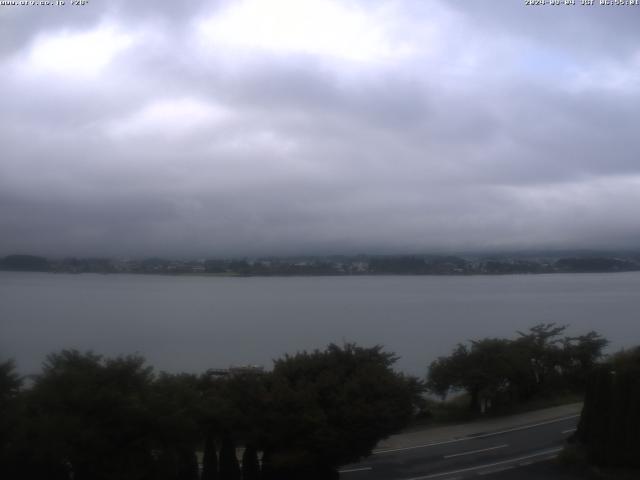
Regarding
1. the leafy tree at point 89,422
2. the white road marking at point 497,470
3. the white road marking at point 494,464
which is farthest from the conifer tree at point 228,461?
the white road marking at point 497,470

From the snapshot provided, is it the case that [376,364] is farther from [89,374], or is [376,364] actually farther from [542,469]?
[89,374]

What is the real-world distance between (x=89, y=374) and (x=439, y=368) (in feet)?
58.8

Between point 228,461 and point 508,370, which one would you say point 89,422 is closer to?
point 228,461

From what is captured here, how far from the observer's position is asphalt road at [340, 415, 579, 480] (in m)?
19.0

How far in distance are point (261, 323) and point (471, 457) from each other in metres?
43.0

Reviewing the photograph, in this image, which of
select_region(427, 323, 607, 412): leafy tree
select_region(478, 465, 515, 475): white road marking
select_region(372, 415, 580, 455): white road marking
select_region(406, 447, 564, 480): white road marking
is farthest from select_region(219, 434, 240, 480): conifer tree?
select_region(427, 323, 607, 412): leafy tree

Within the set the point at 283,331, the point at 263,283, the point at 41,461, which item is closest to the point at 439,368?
the point at 41,461

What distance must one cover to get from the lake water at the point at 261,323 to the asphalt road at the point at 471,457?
5110 mm

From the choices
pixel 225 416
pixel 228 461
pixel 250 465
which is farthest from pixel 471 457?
pixel 225 416

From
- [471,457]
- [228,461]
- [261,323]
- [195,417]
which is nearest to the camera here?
[195,417]

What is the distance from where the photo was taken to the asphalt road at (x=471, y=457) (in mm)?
19000

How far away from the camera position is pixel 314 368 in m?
18.4

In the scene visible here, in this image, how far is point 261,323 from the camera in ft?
206

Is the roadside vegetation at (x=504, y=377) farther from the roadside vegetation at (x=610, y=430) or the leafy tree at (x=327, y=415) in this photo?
the leafy tree at (x=327, y=415)
